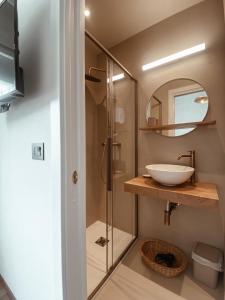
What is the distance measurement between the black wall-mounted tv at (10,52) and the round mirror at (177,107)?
4.39 feet

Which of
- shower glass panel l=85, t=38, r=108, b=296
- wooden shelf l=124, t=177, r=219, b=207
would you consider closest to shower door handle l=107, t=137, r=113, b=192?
wooden shelf l=124, t=177, r=219, b=207

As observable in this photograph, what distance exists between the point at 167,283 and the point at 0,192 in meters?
1.60

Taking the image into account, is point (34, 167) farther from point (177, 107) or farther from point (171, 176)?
point (177, 107)

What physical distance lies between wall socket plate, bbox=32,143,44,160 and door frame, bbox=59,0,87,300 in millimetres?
195

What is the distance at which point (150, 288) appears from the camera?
1.33m

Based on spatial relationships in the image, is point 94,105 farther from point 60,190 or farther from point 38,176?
point 60,190

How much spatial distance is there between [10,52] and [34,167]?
0.65 metres

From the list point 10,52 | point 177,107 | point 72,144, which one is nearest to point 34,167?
point 72,144

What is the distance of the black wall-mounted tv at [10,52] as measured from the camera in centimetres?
87

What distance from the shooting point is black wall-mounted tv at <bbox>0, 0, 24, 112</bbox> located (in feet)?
2.85

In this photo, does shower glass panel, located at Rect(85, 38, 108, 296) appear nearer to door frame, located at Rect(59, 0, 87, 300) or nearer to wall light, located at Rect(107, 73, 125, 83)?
wall light, located at Rect(107, 73, 125, 83)

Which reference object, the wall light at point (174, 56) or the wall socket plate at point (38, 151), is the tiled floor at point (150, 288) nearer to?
the wall socket plate at point (38, 151)

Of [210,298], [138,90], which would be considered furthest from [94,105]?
[210,298]

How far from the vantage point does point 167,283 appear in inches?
53.9
